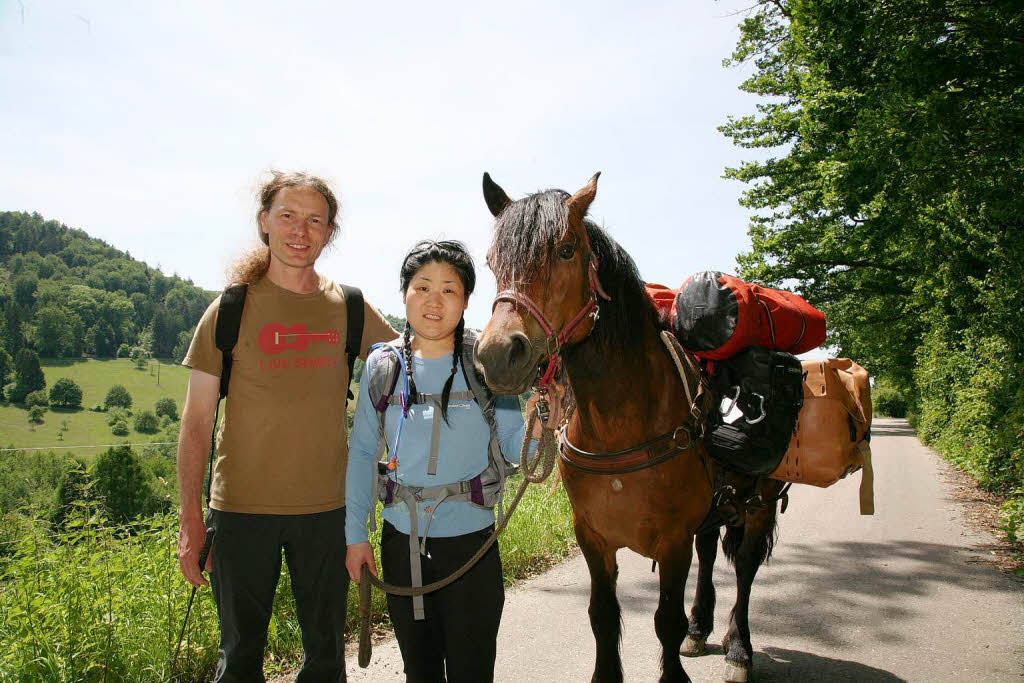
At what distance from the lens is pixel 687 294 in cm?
319

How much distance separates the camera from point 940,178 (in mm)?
6555

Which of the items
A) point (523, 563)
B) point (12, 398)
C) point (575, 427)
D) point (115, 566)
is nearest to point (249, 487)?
point (575, 427)

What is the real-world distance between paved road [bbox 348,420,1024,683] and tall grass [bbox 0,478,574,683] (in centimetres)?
83

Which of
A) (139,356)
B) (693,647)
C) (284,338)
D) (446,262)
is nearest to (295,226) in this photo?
(284,338)

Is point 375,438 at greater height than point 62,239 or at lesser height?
lesser

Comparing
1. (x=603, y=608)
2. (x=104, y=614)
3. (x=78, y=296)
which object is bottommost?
(x=104, y=614)

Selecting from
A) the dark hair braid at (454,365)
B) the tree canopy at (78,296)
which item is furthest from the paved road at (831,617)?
the tree canopy at (78,296)

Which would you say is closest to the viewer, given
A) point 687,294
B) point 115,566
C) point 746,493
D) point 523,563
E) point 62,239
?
point 687,294

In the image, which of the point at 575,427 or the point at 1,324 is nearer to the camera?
the point at 575,427

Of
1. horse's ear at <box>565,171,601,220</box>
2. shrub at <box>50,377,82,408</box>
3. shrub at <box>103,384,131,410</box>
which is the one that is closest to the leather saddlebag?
horse's ear at <box>565,171,601,220</box>

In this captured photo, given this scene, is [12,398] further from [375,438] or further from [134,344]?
[375,438]

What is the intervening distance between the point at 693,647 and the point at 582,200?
3.08m

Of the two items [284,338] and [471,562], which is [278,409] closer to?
[284,338]

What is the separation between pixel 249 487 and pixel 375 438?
578 mm
